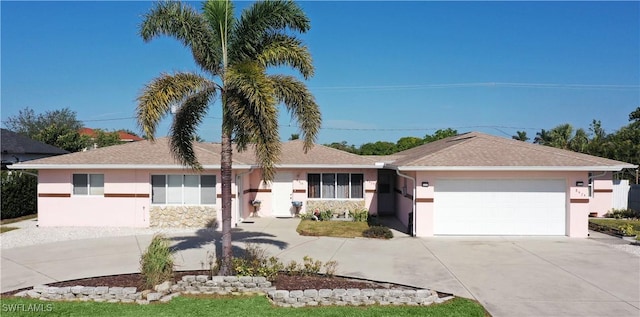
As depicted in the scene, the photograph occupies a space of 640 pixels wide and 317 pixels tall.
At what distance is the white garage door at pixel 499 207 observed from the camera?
14609mm

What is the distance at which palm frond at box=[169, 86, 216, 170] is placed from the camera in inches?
382

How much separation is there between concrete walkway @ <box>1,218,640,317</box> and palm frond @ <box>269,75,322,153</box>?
3.51 metres

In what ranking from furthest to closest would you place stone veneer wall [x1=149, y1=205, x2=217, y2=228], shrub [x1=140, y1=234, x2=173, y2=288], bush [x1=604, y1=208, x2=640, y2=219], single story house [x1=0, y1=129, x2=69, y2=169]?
single story house [x1=0, y1=129, x2=69, y2=169]
bush [x1=604, y1=208, x2=640, y2=219]
stone veneer wall [x1=149, y1=205, x2=217, y2=228]
shrub [x1=140, y1=234, x2=173, y2=288]

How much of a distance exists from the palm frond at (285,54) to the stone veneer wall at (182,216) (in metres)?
8.67

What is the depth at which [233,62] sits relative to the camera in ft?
31.0

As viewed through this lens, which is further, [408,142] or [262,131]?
[408,142]

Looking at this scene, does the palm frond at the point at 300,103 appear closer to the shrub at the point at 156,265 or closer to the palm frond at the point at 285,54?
the palm frond at the point at 285,54

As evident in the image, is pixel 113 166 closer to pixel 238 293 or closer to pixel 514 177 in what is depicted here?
pixel 238 293

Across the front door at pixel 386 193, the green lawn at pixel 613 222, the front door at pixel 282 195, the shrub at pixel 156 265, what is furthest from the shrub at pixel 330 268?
the green lawn at pixel 613 222

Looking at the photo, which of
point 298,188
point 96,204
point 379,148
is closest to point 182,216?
point 96,204

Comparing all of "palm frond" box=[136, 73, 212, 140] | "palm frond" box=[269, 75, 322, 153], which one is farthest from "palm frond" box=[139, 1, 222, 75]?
"palm frond" box=[269, 75, 322, 153]

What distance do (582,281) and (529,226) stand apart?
5614 millimetres

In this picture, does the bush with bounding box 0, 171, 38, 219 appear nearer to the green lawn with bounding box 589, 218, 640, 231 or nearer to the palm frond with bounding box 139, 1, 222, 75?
the palm frond with bounding box 139, 1, 222, 75

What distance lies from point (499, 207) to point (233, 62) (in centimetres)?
1053
